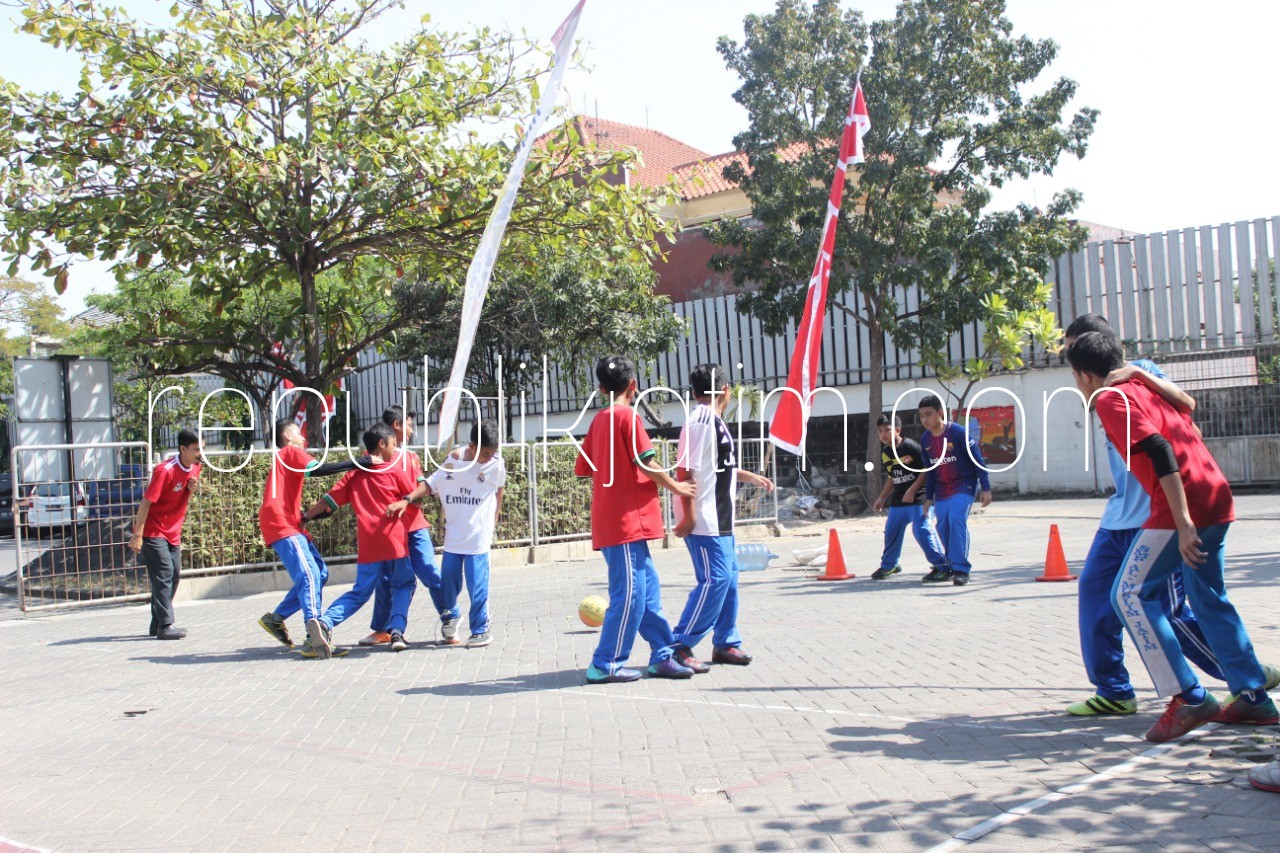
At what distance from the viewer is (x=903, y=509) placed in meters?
12.3

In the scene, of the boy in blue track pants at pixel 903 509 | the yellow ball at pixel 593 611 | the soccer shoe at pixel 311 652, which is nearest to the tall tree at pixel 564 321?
the boy in blue track pants at pixel 903 509

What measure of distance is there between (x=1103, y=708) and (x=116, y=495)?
11543mm

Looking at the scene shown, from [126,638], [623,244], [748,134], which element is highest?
[748,134]

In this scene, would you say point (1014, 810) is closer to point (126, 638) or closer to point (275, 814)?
point (275, 814)

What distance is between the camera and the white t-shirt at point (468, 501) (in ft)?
28.5

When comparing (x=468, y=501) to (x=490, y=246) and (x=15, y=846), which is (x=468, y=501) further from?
(x=15, y=846)

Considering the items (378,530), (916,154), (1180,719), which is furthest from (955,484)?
(916,154)

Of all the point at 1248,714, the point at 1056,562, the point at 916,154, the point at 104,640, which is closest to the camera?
the point at 1248,714

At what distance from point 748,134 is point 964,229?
4.99m

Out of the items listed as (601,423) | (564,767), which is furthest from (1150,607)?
(601,423)

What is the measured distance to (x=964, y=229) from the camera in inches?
932

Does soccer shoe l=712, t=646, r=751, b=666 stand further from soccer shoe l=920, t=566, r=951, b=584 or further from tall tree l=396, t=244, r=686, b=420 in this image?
tall tree l=396, t=244, r=686, b=420

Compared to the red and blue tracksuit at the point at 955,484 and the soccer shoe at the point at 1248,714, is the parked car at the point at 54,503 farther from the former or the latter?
the soccer shoe at the point at 1248,714

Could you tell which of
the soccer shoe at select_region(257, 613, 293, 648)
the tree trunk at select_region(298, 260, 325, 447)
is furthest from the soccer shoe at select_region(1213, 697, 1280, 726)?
the tree trunk at select_region(298, 260, 325, 447)
